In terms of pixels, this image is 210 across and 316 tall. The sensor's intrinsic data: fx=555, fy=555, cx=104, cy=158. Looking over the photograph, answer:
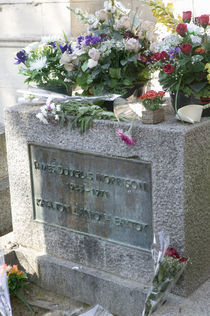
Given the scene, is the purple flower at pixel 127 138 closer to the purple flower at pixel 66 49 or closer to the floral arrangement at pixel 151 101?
the floral arrangement at pixel 151 101

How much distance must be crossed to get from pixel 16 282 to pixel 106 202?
98 centimetres

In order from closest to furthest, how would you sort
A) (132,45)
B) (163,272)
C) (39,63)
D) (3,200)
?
(163,272) < (132,45) < (39,63) < (3,200)

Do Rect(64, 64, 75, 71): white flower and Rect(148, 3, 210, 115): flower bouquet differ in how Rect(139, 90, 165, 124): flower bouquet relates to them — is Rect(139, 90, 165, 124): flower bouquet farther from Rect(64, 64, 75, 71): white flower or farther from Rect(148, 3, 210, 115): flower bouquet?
Rect(64, 64, 75, 71): white flower

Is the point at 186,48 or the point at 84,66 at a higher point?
the point at 186,48

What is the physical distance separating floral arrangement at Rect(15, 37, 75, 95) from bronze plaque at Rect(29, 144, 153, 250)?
53 centimetres

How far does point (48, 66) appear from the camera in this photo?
441cm

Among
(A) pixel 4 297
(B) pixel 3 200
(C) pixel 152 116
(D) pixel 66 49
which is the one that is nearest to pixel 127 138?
(C) pixel 152 116

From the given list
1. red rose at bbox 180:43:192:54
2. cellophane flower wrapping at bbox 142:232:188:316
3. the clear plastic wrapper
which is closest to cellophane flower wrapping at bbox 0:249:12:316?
the clear plastic wrapper

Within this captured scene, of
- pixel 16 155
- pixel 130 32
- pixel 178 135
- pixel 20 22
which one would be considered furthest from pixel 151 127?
pixel 20 22

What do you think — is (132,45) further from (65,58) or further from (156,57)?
(65,58)

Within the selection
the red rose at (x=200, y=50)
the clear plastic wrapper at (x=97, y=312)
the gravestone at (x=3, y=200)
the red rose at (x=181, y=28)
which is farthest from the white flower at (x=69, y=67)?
the clear plastic wrapper at (x=97, y=312)

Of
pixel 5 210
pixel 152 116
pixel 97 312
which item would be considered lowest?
pixel 97 312

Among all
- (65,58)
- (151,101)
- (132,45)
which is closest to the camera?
(151,101)

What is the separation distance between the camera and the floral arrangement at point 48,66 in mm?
4395
